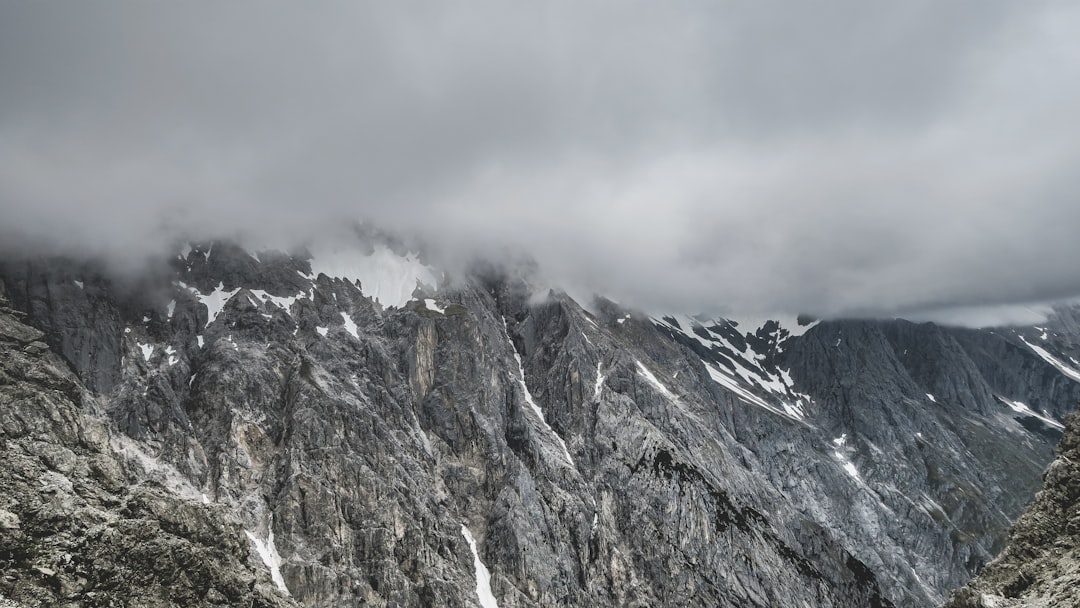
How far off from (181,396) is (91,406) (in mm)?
30779

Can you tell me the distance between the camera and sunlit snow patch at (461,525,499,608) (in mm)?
152750

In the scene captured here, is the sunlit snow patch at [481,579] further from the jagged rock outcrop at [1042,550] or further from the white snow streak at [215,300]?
the jagged rock outcrop at [1042,550]

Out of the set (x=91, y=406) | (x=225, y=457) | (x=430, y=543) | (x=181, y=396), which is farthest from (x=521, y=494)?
(x=91, y=406)

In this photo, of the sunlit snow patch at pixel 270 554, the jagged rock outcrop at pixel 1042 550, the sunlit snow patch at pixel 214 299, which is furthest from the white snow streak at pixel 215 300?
the jagged rock outcrop at pixel 1042 550

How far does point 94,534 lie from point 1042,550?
84.7 metres

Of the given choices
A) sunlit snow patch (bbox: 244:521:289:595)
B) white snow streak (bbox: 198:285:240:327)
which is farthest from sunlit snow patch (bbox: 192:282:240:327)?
sunlit snow patch (bbox: 244:521:289:595)

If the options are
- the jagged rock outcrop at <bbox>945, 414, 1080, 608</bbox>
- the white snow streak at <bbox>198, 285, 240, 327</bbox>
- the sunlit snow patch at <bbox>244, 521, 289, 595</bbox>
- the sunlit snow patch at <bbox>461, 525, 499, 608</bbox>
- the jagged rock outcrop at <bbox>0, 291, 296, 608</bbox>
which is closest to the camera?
the jagged rock outcrop at <bbox>945, 414, 1080, 608</bbox>

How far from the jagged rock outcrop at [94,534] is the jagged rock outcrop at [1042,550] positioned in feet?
238

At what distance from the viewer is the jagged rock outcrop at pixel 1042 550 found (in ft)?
155

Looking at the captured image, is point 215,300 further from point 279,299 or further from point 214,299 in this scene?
point 279,299

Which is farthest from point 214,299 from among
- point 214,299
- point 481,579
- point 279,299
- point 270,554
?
point 481,579

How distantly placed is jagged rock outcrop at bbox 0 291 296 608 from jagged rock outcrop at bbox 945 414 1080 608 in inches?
2858

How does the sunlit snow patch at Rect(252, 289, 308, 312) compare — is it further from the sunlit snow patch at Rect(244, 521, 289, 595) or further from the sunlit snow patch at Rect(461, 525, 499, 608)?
the sunlit snow patch at Rect(461, 525, 499, 608)

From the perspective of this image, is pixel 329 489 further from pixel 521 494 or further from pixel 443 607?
pixel 521 494
